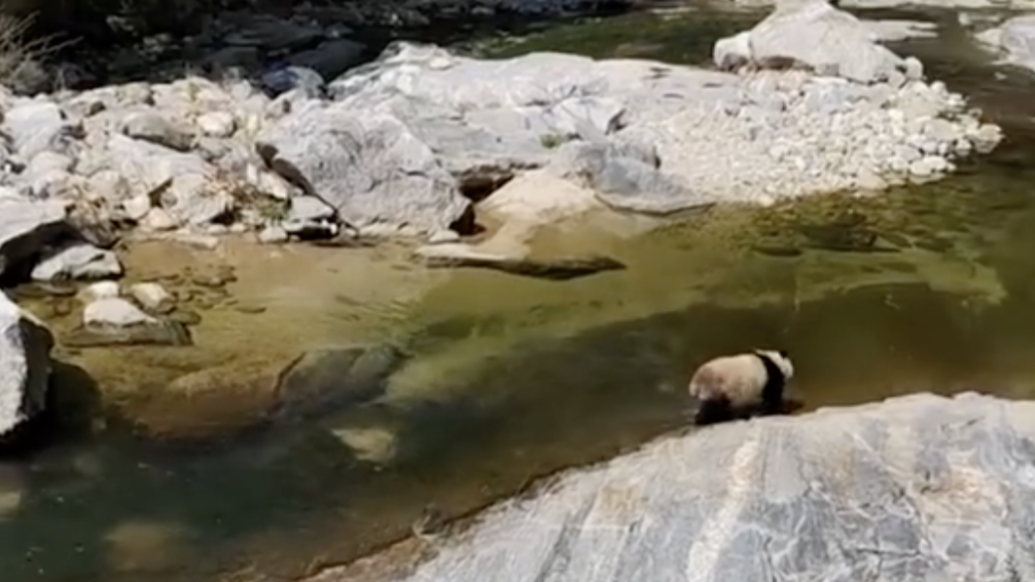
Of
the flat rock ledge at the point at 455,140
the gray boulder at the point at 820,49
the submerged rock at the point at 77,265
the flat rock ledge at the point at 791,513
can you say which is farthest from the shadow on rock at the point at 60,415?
the gray boulder at the point at 820,49

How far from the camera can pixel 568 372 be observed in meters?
8.69

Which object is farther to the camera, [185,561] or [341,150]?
[341,150]

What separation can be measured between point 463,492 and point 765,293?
3.61 meters

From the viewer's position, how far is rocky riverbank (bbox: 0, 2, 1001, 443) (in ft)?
32.8

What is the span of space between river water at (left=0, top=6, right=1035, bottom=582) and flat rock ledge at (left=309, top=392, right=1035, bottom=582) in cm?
68

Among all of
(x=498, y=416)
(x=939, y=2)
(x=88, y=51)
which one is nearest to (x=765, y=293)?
(x=498, y=416)

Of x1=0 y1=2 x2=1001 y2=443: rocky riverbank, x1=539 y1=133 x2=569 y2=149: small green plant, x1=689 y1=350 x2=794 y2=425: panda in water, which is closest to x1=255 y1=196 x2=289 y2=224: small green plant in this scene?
x1=0 y1=2 x2=1001 y2=443: rocky riverbank

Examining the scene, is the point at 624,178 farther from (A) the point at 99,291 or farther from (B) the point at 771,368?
(A) the point at 99,291

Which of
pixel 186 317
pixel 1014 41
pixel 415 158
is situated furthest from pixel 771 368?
pixel 1014 41

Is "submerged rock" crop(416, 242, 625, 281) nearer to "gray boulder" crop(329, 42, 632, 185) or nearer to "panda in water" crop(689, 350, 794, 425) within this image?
"gray boulder" crop(329, 42, 632, 185)

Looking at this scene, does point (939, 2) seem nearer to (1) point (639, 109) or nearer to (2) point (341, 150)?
(1) point (639, 109)

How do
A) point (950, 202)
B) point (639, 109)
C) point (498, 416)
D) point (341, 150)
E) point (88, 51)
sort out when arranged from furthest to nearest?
point (88, 51) → point (639, 109) → point (950, 202) → point (341, 150) → point (498, 416)

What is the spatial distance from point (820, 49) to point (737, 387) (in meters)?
8.89

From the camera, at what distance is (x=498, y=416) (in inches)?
316
